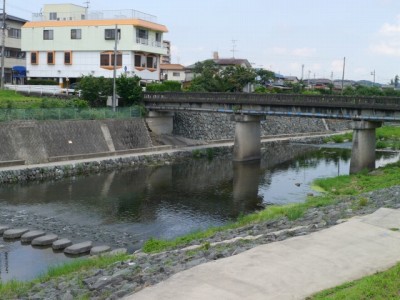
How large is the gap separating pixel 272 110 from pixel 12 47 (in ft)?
137

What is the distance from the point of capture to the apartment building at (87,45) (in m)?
59.4

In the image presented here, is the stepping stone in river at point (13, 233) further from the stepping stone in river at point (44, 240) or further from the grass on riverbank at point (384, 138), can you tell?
the grass on riverbank at point (384, 138)

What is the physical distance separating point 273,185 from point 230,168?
7.95 meters

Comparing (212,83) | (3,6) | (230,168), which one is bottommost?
(230,168)

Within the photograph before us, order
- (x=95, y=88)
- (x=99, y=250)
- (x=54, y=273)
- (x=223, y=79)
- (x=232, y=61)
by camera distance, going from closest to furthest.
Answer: (x=54, y=273)
(x=99, y=250)
(x=95, y=88)
(x=223, y=79)
(x=232, y=61)

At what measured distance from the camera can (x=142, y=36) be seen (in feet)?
199

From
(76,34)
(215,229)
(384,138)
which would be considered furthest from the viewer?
(384,138)

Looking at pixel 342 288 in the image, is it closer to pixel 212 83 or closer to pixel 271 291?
pixel 271 291

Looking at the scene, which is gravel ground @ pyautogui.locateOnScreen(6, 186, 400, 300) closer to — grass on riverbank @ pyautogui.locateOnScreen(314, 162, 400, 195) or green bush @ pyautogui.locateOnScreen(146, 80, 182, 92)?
grass on riverbank @ pyautogui.locateOnScreen(314, 162, 400, 195)

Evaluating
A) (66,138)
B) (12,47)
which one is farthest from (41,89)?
(12,47)

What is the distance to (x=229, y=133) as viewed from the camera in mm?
59812

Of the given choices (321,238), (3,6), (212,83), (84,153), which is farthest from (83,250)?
(212,83)

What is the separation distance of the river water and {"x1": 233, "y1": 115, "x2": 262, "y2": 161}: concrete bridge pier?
1.30 meters

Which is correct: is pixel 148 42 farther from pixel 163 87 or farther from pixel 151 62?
pixel 163 87
